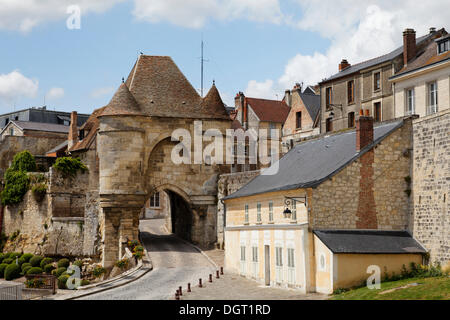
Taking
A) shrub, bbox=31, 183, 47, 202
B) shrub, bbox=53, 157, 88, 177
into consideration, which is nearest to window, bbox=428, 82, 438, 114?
shrub, bbox=53, 157, 88, 177

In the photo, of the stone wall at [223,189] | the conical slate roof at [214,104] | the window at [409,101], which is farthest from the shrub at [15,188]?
the window at [409,101]

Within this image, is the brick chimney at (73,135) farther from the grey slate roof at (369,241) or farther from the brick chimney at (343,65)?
the grey slate roof at (369,241)

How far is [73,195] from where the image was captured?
166ft

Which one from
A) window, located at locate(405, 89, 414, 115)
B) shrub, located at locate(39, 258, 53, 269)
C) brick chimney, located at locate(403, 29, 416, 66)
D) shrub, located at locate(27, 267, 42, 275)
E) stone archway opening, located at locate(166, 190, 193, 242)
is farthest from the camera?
shrub, located at locate(39, 258, 53, 269)

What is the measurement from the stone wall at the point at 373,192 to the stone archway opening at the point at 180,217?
1900cm

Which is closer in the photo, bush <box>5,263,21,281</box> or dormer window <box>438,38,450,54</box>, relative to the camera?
dormer window <box>438,38,450,54</box>

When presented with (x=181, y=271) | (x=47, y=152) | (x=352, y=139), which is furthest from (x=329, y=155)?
(x=47, y=152)

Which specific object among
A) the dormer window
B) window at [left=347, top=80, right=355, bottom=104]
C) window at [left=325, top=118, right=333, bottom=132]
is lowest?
window at [left=325, top=118, right=333, bottom=132]

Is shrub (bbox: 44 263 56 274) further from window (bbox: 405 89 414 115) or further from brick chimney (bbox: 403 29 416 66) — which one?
brick chimney (bbox: 403 29 416 66)

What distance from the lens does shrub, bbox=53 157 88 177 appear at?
5067cm

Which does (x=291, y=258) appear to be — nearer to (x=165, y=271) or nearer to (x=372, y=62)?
(x=165, y=271)

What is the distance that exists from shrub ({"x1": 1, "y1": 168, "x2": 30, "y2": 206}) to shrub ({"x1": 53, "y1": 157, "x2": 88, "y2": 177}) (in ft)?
10.9

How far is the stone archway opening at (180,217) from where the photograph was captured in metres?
45.0

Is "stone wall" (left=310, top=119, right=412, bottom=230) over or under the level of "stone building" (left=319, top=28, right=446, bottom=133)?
under
